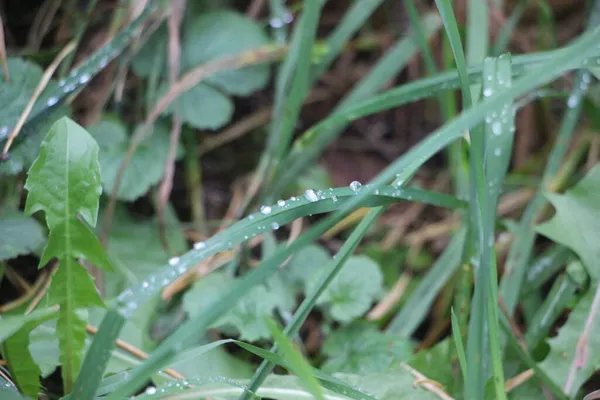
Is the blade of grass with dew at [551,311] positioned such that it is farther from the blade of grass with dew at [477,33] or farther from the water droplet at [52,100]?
the water droplet at [52,100]

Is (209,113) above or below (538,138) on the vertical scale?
below

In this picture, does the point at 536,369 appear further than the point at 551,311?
No

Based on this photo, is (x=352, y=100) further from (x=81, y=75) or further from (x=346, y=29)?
(x=81, y=75)

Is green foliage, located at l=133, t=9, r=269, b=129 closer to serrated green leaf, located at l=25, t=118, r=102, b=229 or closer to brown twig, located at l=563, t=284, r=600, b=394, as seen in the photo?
serrated green leaf, located at l=25, t=118, r=102, b=229

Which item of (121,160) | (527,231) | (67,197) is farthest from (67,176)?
(527,231)

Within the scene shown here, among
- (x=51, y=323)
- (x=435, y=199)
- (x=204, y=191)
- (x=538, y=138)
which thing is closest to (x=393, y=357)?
(x=435, y=199)

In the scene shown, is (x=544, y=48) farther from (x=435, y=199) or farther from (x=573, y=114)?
(x=435, y=199)
